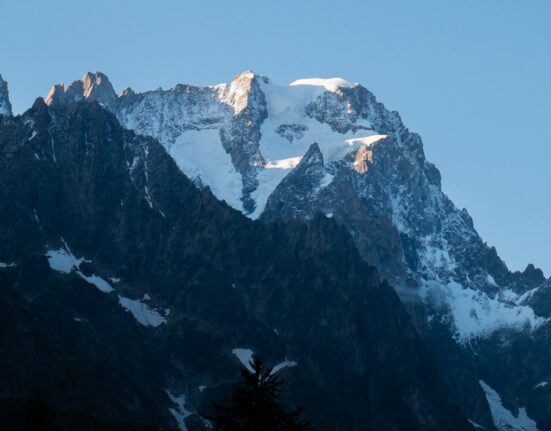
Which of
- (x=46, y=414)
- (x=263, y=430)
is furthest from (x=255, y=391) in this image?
(x=46, y=414)

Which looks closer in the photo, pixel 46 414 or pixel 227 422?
pixel 227 422

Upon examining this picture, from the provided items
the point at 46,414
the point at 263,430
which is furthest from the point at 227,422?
the point at 46,414

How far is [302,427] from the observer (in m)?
59.3

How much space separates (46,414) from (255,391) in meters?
10.1

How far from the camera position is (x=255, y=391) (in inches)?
2416

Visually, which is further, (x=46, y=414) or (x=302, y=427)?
(x=46, y=414)

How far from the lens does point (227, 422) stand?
59312mm

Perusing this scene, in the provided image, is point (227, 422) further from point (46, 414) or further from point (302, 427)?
point (46, 414)

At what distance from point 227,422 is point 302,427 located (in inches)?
128

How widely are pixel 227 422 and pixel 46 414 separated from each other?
31.8 feet

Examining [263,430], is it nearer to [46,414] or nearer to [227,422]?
[227,422]

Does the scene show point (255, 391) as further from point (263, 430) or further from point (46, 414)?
point (46, 414)

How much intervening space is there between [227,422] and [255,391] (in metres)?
2.61
